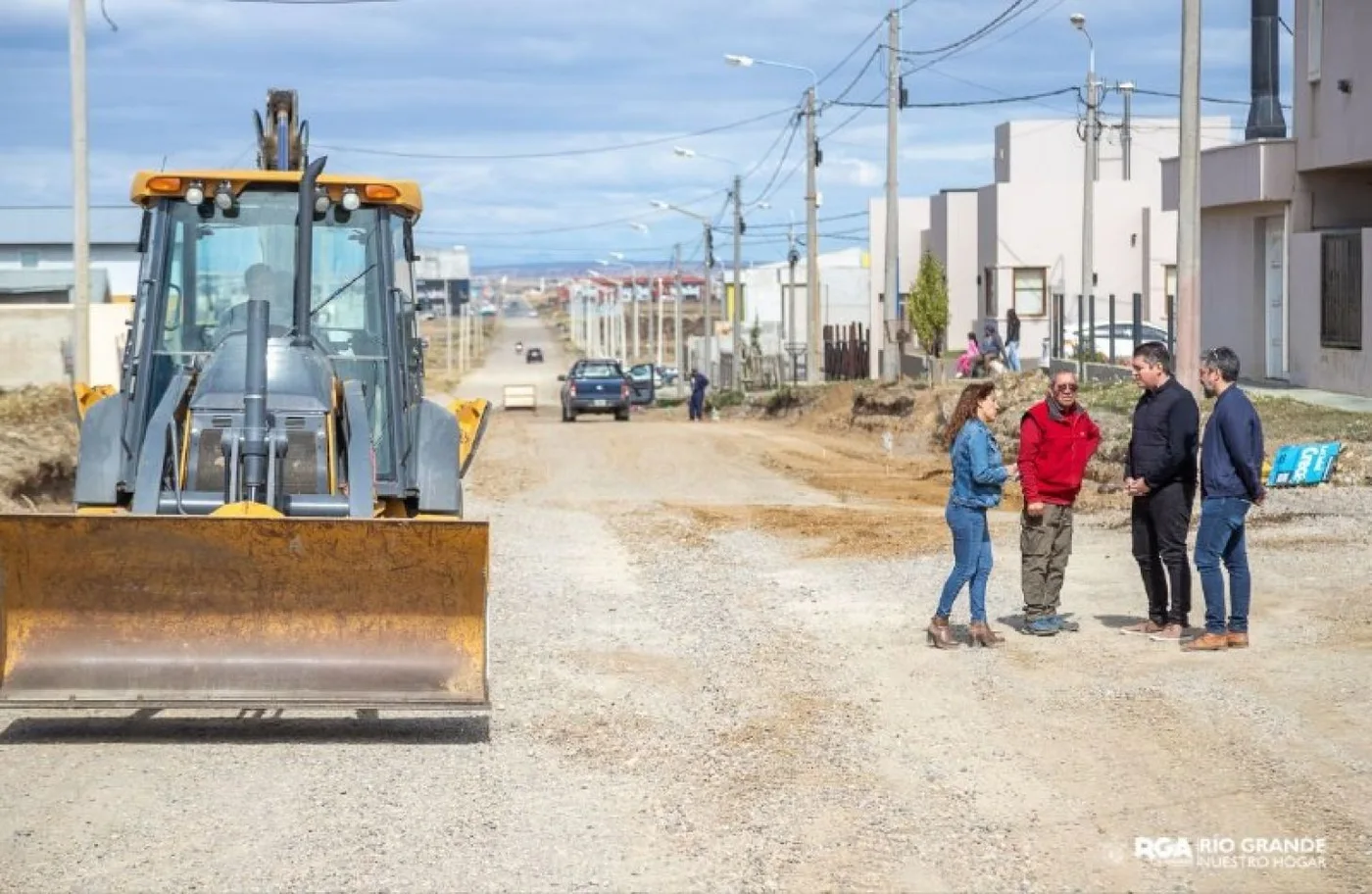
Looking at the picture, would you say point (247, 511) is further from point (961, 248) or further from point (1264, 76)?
point (961, 248)

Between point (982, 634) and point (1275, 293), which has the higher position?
point (1275, 293)

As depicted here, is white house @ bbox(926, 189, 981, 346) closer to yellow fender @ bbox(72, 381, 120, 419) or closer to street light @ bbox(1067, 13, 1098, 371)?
street light @ bbox(1067, 13, 1098, 371)

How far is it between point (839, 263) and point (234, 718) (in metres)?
98.8

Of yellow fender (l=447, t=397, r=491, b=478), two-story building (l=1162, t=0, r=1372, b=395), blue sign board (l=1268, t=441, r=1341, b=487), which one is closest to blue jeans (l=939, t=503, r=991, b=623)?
yellow fender (l=447, t=397, r=491, b=478)

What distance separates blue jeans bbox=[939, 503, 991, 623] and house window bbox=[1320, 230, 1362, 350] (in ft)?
53.7

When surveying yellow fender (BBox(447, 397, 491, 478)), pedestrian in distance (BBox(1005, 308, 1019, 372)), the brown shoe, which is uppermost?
pedestrian in distance (BBox(1005, 308, 1019, 372))

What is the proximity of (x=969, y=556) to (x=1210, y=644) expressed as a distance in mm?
1543

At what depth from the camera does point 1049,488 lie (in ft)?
40.7

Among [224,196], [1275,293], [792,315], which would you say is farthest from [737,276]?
[224,196]

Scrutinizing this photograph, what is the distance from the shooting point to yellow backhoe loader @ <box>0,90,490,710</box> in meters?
9.33

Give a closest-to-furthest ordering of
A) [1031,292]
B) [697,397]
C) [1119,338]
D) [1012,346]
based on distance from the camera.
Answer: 1. [1012,346]
2. [1119,338]
3. [697,397]
4. [1031,292]

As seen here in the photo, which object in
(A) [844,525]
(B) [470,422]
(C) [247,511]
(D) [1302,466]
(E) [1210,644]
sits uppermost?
(B) [470,422]

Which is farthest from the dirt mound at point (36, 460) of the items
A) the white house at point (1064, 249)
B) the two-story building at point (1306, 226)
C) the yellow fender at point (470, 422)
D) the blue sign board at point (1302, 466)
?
the white house at point (1064, 249)

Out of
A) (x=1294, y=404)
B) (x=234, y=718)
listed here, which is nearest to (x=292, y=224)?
(x=234, y=718)
